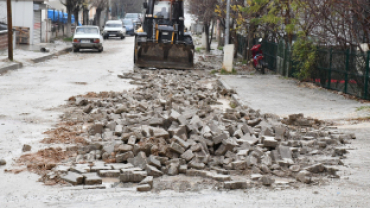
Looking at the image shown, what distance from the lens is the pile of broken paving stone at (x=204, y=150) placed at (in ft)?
21.5

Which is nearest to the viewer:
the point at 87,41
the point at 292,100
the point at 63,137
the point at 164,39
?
the point at 63,137

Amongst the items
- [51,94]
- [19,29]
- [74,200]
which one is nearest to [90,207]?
[74,200]

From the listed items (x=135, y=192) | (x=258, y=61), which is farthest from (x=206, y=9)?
(x=135, y=192)

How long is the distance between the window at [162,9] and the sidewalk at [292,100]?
24.5 feet

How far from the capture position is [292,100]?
14125 mm

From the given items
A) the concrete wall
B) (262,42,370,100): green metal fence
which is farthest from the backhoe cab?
the concrete wall

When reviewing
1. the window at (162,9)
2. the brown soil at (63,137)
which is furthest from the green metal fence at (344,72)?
the window at (162,9)

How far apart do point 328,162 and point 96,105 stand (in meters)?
6.17

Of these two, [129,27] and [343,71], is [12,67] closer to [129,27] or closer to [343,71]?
[343,71]

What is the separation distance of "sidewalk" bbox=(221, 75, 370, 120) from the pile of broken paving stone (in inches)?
61.7

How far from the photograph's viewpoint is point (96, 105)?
12.1m

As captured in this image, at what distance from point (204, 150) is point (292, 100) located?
7.19 meters

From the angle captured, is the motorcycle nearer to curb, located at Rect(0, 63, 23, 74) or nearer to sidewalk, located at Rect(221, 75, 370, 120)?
sidewalk, located at Rect(221, 75, 370, 120)

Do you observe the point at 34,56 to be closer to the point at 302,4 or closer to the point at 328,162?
the point at 302,4
